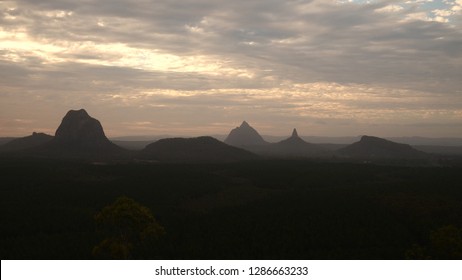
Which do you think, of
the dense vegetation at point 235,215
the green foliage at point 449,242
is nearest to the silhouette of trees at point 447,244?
the green foliage at point 449,242

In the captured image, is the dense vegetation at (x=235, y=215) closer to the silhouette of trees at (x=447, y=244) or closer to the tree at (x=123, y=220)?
the silhouette of trees at (x=447, y=244)

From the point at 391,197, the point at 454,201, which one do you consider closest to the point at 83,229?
the point at 391,197

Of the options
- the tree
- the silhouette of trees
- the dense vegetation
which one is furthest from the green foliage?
the tree

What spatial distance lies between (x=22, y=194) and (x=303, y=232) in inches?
3339

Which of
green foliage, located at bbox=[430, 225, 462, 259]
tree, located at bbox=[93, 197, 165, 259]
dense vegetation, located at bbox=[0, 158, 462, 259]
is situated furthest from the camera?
dense vegetation, located at bbox=[0, 158, 462, 259]

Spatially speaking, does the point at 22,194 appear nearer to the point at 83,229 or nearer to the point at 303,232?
the point at 83,229

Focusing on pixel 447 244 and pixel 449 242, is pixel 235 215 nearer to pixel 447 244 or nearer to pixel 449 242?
pixel 447 244

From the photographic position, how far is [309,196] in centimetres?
11981

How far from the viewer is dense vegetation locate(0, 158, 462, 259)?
67.9 metres

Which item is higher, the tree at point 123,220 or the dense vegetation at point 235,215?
the tree at point 123,220

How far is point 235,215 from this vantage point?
3772 inches

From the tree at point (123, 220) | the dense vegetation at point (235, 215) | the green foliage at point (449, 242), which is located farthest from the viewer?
the dense vegetation at point (235, 215)

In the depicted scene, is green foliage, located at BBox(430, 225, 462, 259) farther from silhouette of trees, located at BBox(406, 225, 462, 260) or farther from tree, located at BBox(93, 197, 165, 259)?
tree, located at BBox(93, 197, 165, 259)

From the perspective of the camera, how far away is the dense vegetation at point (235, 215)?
6794 cm
